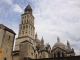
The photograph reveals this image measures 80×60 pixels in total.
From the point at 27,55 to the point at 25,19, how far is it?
24.3 m

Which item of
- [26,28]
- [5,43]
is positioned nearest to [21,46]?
[5,43]

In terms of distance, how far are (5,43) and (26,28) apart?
2118cm

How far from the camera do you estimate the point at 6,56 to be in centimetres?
2562

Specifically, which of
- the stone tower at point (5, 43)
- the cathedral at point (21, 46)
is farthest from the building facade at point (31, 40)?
the stone tower at point (5, 43)

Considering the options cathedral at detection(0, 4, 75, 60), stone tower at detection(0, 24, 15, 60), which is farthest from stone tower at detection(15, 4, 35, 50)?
stone tower at detection(0, 24, 15, 60)

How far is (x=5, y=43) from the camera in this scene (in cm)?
2616

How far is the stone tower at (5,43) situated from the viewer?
2498 centimetres

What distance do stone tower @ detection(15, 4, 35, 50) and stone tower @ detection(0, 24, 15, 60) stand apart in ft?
50.0

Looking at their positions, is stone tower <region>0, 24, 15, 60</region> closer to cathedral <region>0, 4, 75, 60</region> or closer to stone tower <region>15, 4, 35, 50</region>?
cathedral <region>0, 4, 75, 60</region>

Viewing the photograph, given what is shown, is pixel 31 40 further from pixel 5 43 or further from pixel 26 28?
pixel 5 43

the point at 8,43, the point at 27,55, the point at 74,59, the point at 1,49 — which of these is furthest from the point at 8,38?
the point at 74,59

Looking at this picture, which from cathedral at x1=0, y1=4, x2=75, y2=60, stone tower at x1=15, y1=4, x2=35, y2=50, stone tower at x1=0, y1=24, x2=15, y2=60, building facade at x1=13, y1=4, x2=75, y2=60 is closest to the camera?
stone tower at x1=0, y1=24, x2=15, y2=60

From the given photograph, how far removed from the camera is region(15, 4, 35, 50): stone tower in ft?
144

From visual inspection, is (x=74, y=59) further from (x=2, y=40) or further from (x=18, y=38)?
(x=18, y=38)
